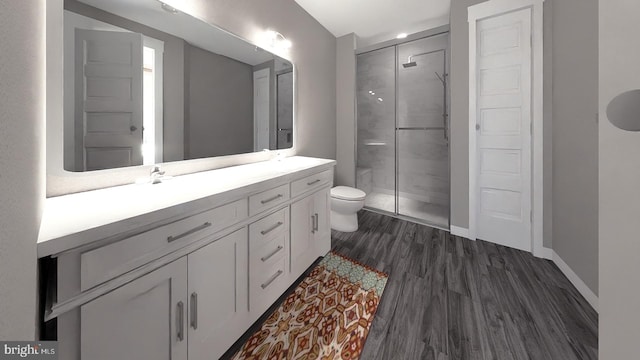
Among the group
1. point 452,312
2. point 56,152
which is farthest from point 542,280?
point 56,152

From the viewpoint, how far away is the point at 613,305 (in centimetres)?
35

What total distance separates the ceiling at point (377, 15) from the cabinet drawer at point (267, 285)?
2.78 metres

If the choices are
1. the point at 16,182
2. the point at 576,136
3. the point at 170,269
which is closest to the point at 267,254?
the point at 170,269

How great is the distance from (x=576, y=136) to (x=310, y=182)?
1964 mm

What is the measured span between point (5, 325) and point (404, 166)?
11.4 ft

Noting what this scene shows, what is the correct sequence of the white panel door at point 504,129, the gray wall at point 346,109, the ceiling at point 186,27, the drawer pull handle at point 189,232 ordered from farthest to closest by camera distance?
the gray wall at point 346,109 < the white panel door at point 504,129 < the ceiling at point 186,27 < the drawer pull handle at point 189,232

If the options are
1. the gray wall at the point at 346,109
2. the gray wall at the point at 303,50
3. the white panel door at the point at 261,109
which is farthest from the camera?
the gray wall at the point at 346,109

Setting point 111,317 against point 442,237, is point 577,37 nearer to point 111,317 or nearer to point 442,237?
point 442,237

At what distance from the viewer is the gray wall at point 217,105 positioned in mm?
1623

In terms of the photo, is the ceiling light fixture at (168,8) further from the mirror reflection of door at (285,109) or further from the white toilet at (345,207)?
the white toilet at (345,207)

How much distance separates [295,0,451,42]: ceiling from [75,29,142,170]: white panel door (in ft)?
6.90

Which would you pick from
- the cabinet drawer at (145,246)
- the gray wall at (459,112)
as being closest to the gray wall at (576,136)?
the gray wall at (459,112)

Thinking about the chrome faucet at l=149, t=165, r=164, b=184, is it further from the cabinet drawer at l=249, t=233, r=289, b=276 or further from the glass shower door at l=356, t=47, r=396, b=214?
the glass shower door at l=356, t=47, r=396, b=214

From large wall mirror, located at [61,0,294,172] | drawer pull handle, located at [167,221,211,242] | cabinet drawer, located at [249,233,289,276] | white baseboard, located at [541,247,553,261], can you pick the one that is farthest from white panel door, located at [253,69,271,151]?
white baseboard, located at [541,247,553,261]
